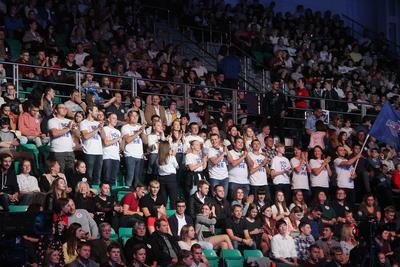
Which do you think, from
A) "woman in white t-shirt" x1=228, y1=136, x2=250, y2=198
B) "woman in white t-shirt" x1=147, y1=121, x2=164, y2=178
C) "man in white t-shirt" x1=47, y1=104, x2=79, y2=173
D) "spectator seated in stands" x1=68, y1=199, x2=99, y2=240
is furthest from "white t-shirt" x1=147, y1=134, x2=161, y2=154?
"spectator seated in stands" x1=68, y1=199, x2=99, y2=240

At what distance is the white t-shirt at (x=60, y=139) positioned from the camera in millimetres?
14969

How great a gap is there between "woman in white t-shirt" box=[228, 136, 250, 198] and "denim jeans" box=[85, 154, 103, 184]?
250 cm

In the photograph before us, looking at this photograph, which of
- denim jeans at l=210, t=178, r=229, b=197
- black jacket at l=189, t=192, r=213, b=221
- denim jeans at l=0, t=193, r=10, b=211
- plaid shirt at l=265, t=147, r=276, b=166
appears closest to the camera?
denim jeans at l=0, t=193, r=10, b=211

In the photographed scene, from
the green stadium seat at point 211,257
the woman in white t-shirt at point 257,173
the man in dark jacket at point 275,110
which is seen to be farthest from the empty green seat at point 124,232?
the man in dark jacket at point 275,110

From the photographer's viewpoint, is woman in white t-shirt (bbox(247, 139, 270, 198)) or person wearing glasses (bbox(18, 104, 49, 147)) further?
woman in white t-shirt (bbox(247, 139, 270, 198))

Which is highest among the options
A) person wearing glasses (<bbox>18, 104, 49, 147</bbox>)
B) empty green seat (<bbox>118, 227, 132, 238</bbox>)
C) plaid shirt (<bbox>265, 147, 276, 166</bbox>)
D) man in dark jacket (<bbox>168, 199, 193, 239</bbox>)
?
person wearing glasses (<bbox>18, 104, 49, 147</bbox>)

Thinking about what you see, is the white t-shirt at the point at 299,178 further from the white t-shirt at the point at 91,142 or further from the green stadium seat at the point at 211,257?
the white t-shirt at the point at 91,142

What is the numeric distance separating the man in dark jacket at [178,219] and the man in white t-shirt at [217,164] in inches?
60.4

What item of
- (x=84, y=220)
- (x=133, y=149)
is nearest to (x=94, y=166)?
(x=133, y=149)

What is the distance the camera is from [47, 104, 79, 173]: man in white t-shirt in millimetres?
14922

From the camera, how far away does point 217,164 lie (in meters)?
16.6

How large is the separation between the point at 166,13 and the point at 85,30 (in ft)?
14.6

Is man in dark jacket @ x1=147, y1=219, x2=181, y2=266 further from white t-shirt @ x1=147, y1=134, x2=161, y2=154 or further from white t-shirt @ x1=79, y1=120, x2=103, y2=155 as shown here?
white t-shirt @ x1=147, y1=134, x2=161, y2=154

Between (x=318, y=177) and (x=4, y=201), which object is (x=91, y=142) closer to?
(x=4, y=201)
